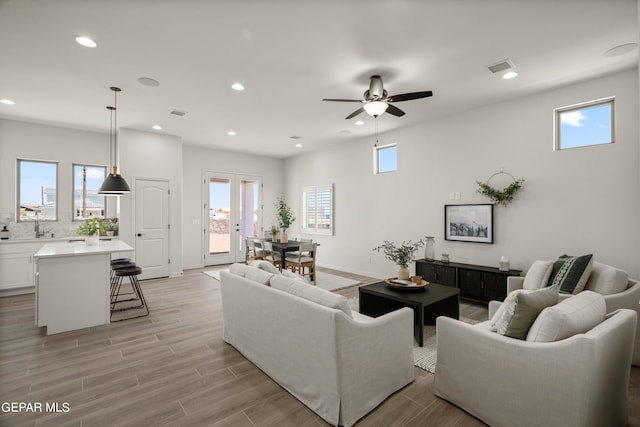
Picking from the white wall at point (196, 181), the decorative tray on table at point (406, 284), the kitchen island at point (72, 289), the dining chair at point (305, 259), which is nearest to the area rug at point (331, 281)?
the dining chair at point (305, 259)

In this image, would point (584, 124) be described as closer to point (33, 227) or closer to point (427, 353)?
point (427, 353)

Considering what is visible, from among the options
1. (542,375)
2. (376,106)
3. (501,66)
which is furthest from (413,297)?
(501,66)

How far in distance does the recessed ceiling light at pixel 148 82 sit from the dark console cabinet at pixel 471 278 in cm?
471

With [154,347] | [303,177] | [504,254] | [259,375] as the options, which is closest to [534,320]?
[259,375]

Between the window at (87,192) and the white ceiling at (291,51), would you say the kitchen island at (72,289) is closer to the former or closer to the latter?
the white ceiling at (291,51)

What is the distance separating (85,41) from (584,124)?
5.85 meters

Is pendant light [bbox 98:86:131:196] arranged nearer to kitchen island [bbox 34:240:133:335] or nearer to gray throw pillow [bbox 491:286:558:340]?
kitchen island [bbox 34:240:133:335]

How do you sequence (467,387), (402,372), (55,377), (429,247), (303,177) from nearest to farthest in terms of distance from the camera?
(467,387), (402,372), (55,377), (429,247), (303,177)

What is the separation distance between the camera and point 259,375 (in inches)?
104

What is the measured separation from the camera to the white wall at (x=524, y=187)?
143 inches

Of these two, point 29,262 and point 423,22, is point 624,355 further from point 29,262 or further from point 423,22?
point 29,262

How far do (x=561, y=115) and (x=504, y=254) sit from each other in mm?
2068

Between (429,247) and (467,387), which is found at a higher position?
(429,247)

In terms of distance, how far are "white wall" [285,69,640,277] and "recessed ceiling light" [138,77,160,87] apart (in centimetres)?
421
